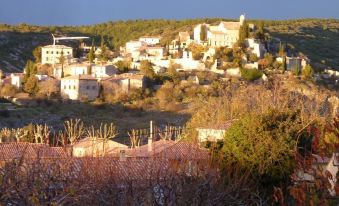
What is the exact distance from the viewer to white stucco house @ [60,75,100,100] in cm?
5278

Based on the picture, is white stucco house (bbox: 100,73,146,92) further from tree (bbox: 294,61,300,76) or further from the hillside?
the hillside

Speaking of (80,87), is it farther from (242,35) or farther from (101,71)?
(242,35)

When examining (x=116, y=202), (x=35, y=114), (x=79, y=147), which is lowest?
(x=35, y=114)

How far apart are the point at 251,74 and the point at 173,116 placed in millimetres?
9339

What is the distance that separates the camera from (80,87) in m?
53.0

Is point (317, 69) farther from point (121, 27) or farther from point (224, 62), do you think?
point (121, 27)

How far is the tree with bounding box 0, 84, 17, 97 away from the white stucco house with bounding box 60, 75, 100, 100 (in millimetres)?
3755

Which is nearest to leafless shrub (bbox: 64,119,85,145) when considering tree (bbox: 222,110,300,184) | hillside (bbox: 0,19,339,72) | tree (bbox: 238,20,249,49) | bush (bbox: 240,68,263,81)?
tree (bbox: 222,110,300,184)

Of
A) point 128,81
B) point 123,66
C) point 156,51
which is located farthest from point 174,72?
point 156,51

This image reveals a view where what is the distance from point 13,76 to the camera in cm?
5284

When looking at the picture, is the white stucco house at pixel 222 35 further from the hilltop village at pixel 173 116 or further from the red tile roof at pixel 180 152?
the red tile roof at pixel 180 152

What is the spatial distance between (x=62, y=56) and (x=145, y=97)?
12.2 meters

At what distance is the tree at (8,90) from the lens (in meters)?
51.1

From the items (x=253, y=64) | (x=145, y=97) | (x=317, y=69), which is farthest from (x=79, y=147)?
(x=317, y=69)
